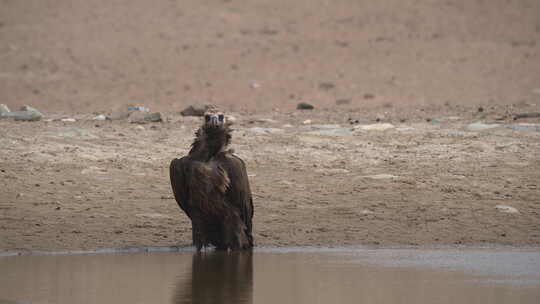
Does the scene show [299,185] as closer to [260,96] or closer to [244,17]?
[260,96]

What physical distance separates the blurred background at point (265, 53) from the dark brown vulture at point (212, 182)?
40.9 ft

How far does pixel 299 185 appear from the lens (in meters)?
10.8

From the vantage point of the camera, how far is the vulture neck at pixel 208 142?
7.97 m

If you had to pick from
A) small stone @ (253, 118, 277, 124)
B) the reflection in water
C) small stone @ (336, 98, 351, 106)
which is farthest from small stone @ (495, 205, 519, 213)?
small stone @ (336, 98, 351, 106)

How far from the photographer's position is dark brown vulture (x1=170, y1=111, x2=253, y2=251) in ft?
25.9

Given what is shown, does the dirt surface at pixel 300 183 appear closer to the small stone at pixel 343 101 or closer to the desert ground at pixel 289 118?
the desert ground at pixel 289 118

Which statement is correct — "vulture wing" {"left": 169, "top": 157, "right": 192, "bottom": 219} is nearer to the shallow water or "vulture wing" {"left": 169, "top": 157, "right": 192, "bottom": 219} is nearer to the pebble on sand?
the shallow water

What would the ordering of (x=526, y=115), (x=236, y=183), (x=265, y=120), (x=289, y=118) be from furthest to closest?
(x=289, y=118)
(x=265, y=120)
(x=526, y=115)
(x=236, y=183)

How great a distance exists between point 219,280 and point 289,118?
8.14 m

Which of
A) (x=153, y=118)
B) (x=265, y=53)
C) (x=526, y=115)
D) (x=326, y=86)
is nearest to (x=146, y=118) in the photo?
(x=153, y=118)

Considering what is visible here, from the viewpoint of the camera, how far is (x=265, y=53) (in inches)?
1014

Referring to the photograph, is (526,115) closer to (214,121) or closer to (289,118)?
(289,118)

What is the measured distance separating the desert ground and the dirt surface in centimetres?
3

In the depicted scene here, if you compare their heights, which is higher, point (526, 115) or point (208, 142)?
point (526, 115)
